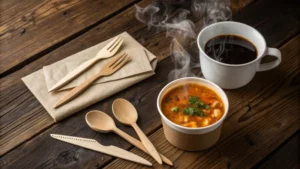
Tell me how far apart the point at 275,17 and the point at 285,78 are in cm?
25

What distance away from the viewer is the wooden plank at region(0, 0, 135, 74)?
1.35m

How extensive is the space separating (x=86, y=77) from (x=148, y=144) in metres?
0.28

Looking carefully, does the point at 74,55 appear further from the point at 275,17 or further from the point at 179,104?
the point at 275,17

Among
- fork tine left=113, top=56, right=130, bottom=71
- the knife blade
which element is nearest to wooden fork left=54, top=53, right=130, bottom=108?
fork tine left=113, top=56, right=130, bottom=71

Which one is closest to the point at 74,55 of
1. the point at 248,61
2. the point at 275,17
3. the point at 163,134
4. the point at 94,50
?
the point at 94,50

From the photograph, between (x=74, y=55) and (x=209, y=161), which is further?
(x=74, y=55)

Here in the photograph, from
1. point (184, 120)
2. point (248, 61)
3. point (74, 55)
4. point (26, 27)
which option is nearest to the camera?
point (184, 120)

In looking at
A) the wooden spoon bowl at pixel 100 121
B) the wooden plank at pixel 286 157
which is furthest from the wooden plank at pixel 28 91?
the wooden plank at pixel 286 157

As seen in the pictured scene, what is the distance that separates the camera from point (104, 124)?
3.71 ft

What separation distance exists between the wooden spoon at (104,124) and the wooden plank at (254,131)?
0.02m

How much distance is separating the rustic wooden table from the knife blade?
1cm

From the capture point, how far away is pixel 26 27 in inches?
56.4

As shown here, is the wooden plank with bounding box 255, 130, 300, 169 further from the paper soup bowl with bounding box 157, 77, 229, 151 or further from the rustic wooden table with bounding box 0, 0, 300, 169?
the paper soup bowl with bounding box 157, 77, 229, 151

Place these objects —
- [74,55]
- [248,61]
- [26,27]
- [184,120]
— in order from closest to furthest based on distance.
Result: [184,120]
[248,61]
[74,55]
[26,27]
